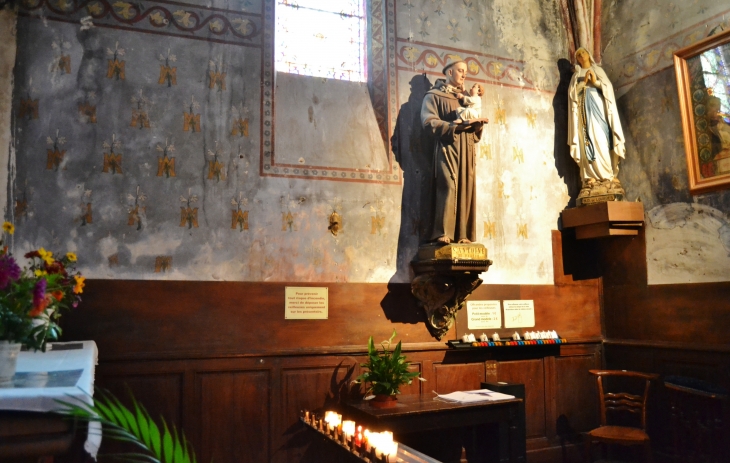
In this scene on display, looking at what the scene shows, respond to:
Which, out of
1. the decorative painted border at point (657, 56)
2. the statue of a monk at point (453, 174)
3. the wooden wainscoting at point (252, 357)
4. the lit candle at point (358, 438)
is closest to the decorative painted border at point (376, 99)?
the statue of a monk at point (453, 174)

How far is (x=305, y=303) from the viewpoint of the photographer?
526 cm

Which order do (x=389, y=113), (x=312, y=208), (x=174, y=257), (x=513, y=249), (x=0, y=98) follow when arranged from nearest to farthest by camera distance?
(x=0, y=98)
(x=174, y=257)
(x=312, y=208)
(x=389, y=113)
(x=513, y=249)

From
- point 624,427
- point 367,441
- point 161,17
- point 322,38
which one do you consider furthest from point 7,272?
point 624,427

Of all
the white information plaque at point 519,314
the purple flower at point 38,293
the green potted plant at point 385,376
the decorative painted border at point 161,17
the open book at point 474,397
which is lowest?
the open book at point 474,397

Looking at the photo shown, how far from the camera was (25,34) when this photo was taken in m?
4.71

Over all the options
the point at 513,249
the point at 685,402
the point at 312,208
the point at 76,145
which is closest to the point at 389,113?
the point at 312,208

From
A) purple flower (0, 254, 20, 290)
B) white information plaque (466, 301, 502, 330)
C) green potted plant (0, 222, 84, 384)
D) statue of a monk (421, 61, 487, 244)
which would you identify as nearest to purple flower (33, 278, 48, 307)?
green potted plant (0, 222, 84, 384)

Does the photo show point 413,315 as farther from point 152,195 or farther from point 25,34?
point 25,34

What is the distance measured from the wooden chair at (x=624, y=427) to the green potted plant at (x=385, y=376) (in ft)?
5.85

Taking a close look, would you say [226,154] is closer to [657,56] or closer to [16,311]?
[16,311]

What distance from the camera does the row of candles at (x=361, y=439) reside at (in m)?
3.43

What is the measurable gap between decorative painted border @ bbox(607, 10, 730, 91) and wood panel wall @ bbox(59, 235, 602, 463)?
115 inches

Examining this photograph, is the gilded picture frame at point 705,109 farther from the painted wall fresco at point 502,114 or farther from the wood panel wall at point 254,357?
the wood panel wall at point 254,357

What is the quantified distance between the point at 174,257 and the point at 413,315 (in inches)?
93.8
